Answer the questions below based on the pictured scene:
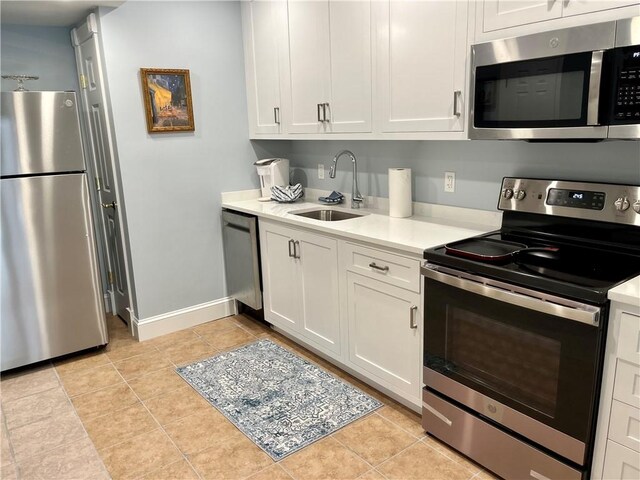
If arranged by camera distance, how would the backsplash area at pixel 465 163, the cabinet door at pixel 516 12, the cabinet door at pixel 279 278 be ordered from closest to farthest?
the cabinet door at pixel 516 12 < the backsplash area at pixel 465 163 < the cabinet door at pixel 279 278

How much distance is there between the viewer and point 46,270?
3.01 meters

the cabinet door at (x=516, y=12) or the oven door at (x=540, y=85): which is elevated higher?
the cabinet door at (x=516, y=12)

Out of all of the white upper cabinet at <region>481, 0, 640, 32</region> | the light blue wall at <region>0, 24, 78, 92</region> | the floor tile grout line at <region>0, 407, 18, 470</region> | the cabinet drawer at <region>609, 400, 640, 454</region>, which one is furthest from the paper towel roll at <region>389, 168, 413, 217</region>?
the light blue wall at <region>0, 24, 78, 92</region>

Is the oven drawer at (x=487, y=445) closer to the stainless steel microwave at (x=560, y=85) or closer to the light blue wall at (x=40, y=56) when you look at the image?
the stainless steel microwave at (x=560, y=85)

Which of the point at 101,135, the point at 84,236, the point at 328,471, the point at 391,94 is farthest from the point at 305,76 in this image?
the point at 328,471

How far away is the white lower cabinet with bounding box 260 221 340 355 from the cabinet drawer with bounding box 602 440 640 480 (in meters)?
1.46

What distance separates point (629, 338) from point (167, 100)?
9.73ft

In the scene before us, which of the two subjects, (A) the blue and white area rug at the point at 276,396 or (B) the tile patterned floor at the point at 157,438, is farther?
(A) the blue and white area rug at the point at 276,396

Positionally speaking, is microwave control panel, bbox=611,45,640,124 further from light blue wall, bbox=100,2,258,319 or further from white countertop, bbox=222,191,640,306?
light blue wall, bbox=100,2,258,319

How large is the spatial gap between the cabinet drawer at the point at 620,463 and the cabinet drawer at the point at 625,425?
2 centimetres

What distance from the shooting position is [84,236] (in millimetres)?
3086

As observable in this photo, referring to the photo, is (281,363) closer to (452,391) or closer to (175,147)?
(452,391)

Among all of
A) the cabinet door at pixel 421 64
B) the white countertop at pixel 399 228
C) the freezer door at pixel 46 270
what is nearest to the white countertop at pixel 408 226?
the white countertop at pixel 399 228

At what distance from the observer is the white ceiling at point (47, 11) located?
286 cm
